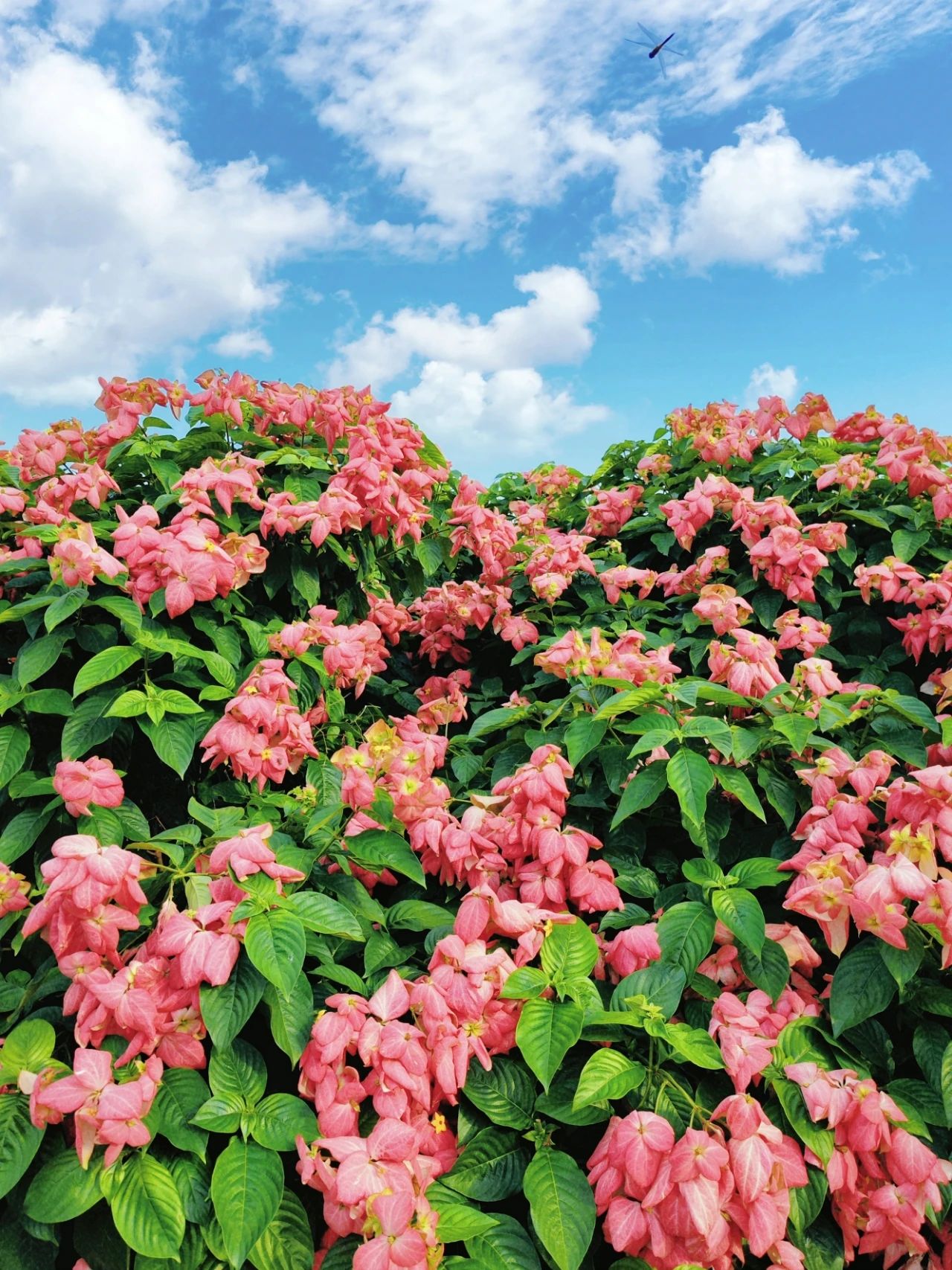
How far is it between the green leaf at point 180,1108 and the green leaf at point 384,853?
1.62 feet

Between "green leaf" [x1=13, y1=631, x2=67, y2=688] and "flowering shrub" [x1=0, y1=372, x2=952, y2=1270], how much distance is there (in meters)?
0.01

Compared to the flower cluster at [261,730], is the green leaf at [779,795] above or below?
below

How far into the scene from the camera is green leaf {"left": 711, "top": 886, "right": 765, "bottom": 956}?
1.56 m

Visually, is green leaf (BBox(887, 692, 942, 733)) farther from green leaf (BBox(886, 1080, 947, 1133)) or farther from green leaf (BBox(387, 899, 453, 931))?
green leaf (BBox(387, 899, 453, 931))

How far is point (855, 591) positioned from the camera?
3.07 meters

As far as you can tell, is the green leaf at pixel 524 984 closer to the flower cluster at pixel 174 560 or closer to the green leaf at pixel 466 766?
the green leaf at pixel 466 766

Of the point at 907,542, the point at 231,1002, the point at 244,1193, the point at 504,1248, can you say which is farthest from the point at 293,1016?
the point at 907,542

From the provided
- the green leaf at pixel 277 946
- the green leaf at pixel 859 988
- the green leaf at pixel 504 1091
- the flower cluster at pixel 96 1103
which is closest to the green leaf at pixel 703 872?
the green leaf at pixel 859 988

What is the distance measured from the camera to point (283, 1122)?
1.35 metres

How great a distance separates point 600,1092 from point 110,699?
1315 mm

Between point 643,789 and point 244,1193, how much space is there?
97 cm

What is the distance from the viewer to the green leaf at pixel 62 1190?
4.12 ft

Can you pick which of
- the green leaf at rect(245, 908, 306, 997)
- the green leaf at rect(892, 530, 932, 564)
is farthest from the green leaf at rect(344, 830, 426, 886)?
the green leaf at rect(892, 530, 932, 564)

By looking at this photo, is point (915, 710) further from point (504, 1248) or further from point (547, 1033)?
point (504, 1248)
